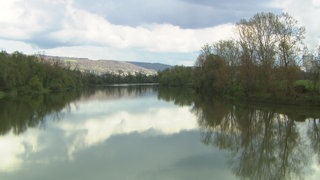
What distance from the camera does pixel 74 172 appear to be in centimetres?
1456

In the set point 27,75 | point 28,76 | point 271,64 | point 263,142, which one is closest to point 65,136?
point 263,142

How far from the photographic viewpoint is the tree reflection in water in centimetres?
1551

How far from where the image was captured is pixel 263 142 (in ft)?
71.2

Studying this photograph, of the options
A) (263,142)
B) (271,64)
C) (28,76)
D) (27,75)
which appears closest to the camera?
(263,142)

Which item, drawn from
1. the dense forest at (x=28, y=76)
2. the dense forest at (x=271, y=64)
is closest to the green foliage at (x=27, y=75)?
the dense forest at (x=28, y=76)

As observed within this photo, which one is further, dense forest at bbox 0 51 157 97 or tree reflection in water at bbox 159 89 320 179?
dense forest at bbox 0 51 157 97

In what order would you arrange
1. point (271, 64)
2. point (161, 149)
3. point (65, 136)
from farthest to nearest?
point (271, 64), point (65, 136), point (161, 149)

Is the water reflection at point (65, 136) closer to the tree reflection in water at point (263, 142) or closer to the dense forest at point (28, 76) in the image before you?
the tree reflection in water at point (263, 142)

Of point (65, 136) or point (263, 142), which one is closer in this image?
point (263, 142)

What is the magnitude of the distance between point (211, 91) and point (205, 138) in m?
54.2

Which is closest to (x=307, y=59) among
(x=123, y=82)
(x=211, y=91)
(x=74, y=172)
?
(x=211, y=91)

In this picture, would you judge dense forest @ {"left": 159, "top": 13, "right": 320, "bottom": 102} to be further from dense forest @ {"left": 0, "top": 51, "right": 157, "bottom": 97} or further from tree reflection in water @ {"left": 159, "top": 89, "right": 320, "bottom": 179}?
dense forest @ {"left": 0, "top": 51, "right": 157, "bottom": 97}

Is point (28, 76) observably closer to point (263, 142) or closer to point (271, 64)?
point (271, 64)

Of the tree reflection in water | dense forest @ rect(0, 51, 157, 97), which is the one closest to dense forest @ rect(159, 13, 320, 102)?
the tree reflection in water
